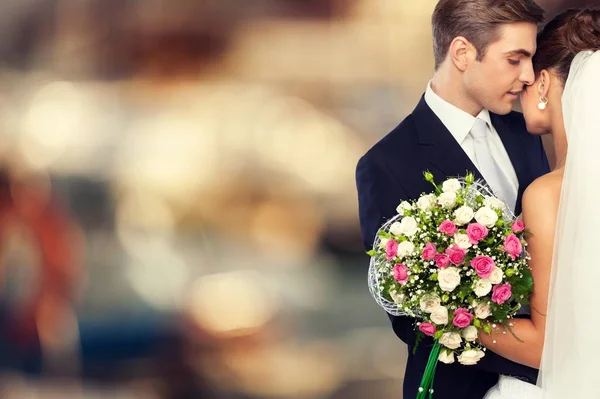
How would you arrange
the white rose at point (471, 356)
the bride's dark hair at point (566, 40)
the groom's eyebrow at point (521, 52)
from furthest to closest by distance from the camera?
the groom's eyebrow at point (521, 52)
the bride's dark hair at point (566, 40)
the white rose at point (471, 356)

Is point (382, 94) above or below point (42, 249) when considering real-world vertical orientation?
Answer: above

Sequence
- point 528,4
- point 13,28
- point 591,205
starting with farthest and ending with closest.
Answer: point 13,28
point 528,4
point 591,205

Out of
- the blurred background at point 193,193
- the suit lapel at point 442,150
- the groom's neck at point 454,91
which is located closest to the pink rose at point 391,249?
the suit lapel at point 442,150

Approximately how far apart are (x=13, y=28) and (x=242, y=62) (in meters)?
1.50

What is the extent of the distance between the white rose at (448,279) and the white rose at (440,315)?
0.05 metres

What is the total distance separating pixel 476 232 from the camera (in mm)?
2348


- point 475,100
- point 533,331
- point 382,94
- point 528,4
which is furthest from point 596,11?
point 382,94

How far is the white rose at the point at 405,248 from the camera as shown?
2.38 meters

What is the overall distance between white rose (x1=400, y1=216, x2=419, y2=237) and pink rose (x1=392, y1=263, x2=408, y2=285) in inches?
3.4

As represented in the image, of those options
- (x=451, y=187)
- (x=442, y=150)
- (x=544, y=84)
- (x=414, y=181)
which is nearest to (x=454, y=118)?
(x=442, y=150)

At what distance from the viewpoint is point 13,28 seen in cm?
594

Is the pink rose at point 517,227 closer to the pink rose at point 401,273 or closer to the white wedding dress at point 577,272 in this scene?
the white wedding dress at point 577,272

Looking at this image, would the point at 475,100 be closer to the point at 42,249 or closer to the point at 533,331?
the point at 533,331

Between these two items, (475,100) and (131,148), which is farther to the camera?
(131,148)
